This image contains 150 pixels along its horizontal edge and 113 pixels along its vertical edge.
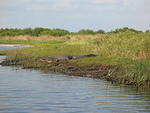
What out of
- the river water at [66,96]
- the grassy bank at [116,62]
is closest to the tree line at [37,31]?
the grassy bank at [116,62]

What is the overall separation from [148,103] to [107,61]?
10266mm

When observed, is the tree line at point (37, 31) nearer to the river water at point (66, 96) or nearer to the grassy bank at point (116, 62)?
the grassy bank at point (116, 62)

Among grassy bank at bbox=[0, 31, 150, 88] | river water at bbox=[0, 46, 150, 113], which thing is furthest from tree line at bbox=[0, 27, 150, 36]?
river water at bbox=[0, 46, 150, 113]

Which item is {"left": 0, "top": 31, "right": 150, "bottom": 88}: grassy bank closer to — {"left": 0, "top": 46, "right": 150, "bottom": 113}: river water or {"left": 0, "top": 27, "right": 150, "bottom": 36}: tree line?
{"left": 0, "top": 46, "right": 150, "bottom": 113}: river water

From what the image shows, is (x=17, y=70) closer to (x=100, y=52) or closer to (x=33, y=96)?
Result: (x=100, y=52)

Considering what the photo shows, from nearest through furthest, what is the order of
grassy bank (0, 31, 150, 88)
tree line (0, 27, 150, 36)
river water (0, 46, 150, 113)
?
1. river water (0, 46, 150, 113)
2. grassy bank (0, 31, 150, 88)
3. tree line (0, 27, 150, 36)

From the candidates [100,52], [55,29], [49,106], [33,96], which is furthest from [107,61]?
[55,29]

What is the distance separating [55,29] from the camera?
81.8 metres

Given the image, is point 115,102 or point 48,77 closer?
point 115,102

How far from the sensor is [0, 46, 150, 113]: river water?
1436 cm

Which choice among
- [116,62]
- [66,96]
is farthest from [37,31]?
[66,96]

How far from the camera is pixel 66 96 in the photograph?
1678 centimetres

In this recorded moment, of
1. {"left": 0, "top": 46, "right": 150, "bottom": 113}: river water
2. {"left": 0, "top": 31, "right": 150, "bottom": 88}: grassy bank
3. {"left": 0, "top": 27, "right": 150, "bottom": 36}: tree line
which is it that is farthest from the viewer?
{"left": 0, "top": 27, "right": 150, "bottom": 36}: tree line

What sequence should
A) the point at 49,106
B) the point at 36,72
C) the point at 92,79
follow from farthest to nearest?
the point at 36,72
the point at 92,79
the point at 49,106
